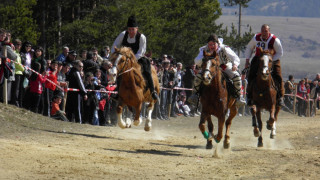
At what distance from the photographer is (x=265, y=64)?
1703cm

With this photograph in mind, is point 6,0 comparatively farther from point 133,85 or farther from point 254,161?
point 254,161

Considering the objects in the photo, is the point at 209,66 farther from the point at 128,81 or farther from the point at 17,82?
the point at 17,82

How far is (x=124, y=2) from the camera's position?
36.8 metres

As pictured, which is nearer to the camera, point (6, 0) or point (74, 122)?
point (74, 122)

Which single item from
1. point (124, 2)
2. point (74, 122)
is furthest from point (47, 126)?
point (124, 2)

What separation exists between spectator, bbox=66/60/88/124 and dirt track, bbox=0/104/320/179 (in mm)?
1283

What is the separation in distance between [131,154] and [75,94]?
739cm

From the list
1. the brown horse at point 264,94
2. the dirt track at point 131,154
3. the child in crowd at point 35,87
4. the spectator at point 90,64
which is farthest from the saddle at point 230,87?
the spectator at point 90,64

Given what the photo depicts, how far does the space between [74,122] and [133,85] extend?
15.6 ft

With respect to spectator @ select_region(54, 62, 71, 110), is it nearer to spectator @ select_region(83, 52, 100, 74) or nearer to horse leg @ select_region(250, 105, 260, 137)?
spectator @ select_region(83, 52, 100, 74)

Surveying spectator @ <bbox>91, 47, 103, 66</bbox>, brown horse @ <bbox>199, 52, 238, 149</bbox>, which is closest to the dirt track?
brown horse @ <bbox>199, 52, 238, 149</bbox>

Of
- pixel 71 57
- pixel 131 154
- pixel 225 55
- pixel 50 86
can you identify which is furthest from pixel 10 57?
pixel 225 55

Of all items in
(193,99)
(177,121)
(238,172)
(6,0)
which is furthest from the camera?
(6,0)

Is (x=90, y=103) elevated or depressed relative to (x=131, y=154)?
elevated
